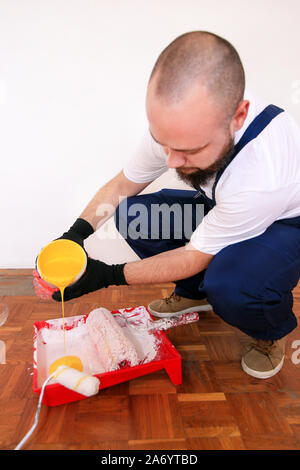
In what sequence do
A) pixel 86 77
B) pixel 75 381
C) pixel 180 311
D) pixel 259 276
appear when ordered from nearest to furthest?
pixel 75 381 < pixel 259 276 < pixel 180 311 < pixel 86 77

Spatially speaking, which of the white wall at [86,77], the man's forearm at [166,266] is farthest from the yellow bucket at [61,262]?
the white wall at [86,77]

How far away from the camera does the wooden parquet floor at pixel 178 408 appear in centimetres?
87

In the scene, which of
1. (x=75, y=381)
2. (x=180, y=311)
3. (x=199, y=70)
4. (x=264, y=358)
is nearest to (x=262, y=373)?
(x=264, y=358)

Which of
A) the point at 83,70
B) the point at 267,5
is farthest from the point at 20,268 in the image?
the point at 267,5

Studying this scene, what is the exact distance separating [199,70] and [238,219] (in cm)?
37

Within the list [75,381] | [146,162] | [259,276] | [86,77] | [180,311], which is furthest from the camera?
[86,77]

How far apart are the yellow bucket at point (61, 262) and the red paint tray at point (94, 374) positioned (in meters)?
0.23

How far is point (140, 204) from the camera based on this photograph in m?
1.35

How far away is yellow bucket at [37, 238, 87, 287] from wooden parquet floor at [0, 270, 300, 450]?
32 centimetres

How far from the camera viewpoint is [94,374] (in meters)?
1.00

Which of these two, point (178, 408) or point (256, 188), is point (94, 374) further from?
point (256, 188)

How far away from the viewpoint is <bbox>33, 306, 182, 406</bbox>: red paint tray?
0.94m

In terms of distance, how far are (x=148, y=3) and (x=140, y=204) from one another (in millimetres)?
886

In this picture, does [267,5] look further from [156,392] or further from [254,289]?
[156,392]
